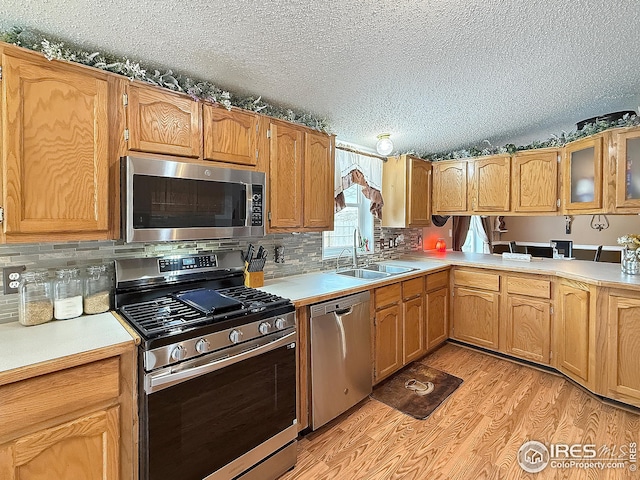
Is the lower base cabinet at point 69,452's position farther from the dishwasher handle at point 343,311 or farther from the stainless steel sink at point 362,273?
the stainless steel sink at point 362,273

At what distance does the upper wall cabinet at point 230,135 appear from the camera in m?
1.86

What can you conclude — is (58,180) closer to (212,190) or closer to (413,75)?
(212,190)

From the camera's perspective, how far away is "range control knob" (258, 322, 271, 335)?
1.64 m

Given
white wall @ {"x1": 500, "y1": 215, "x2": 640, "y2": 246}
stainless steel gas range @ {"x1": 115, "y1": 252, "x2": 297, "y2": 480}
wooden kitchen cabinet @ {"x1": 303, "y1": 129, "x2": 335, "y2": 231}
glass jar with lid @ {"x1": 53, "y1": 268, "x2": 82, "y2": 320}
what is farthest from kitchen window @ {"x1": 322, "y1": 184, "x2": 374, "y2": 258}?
white wall @ {"x1": 500, "y1": 215, "x2": 640, "y2": 246}

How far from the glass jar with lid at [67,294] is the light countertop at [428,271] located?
104cm

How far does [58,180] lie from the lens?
4.61 ft

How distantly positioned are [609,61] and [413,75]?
106 cm

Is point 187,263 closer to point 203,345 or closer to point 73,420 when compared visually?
point 203,345

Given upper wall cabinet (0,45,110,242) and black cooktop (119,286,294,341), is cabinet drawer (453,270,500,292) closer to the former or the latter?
black cooktop (119,286,294,341)

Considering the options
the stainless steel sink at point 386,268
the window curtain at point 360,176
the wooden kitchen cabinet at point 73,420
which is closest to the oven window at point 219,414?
the wooden kitchen cabinet at point 73,420

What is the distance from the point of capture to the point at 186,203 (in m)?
1.74

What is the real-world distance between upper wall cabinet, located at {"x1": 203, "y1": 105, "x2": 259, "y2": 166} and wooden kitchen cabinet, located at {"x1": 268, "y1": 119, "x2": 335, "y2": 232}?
148 millimetres

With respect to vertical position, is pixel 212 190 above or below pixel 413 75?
below

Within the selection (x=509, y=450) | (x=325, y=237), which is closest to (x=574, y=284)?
(x=509, y=450)
